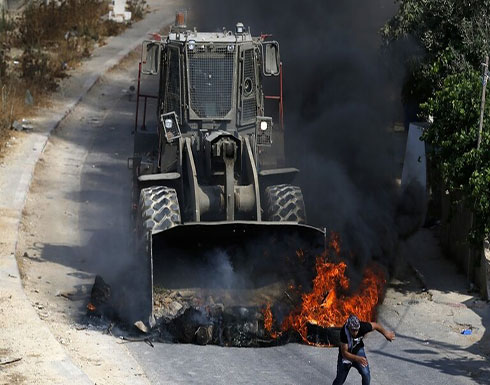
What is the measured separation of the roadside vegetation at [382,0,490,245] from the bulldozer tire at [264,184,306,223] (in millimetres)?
2187

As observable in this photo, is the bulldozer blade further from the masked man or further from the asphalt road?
the masked man

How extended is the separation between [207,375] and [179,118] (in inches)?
177

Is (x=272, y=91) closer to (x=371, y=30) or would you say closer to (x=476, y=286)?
(x=371, y=30)

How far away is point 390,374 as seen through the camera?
496 inches

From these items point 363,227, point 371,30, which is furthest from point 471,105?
point 371,30

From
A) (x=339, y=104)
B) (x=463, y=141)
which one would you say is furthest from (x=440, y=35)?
(x=463, y=141)

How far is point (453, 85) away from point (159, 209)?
4.65 meters

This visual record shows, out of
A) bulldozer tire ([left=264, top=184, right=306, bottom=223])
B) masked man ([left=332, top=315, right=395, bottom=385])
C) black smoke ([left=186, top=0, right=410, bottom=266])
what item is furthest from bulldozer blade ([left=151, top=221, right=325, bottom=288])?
masked man ([left=332, top=315, right=395, bottom=385])

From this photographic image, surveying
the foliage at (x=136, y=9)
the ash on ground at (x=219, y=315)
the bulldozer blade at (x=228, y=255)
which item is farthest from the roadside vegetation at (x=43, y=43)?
the ash on ground at (x=219, y=315)

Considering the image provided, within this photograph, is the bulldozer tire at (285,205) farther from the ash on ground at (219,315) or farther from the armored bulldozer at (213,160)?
the ash on ground at (219,315)

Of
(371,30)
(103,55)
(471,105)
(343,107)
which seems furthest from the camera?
(103,55)

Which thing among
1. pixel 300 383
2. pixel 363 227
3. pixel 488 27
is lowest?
pixel 300 383

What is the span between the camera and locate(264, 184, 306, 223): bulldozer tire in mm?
14523

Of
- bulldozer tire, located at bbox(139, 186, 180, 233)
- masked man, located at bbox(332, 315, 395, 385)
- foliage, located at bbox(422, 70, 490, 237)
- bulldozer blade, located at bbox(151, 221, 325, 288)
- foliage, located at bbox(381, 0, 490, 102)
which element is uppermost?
foliage, located at bbox(381, 0, 490, 102)
